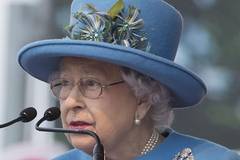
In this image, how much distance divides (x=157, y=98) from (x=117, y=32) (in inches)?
9.0

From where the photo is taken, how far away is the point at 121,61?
200 cm

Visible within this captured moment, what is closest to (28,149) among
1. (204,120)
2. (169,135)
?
(204,120)

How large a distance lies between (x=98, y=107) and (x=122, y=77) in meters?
0.12

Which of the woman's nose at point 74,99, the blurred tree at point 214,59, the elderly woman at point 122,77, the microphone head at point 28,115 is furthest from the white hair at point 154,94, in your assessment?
the blurred tree at point 214,59

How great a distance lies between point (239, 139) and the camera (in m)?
3.58

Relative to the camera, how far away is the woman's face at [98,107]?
202 centimetres

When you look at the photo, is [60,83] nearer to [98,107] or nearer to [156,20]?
[98,107]

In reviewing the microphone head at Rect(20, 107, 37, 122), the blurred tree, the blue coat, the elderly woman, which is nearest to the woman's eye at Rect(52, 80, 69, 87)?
the elderly woman

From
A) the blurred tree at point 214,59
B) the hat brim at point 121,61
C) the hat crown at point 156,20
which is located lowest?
the blurred tree at point 214,59

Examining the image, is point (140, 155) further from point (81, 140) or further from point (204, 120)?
point (204, 120)

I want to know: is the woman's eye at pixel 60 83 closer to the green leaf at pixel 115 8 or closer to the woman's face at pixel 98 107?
the woman's face at pixel 98 107

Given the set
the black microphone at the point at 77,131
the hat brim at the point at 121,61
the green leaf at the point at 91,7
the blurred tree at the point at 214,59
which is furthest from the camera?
the blurred tree at the point at 214,59

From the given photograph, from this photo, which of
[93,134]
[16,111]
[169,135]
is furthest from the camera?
[16,111]

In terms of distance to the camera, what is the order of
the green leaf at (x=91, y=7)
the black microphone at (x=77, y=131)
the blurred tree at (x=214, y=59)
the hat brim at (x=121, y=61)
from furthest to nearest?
the blurred tree at (x=214, y=59), the green leaf at (x=91, y=7), the hat brim at (x=121, y=61), the black microphone at (x=77, y=131)
